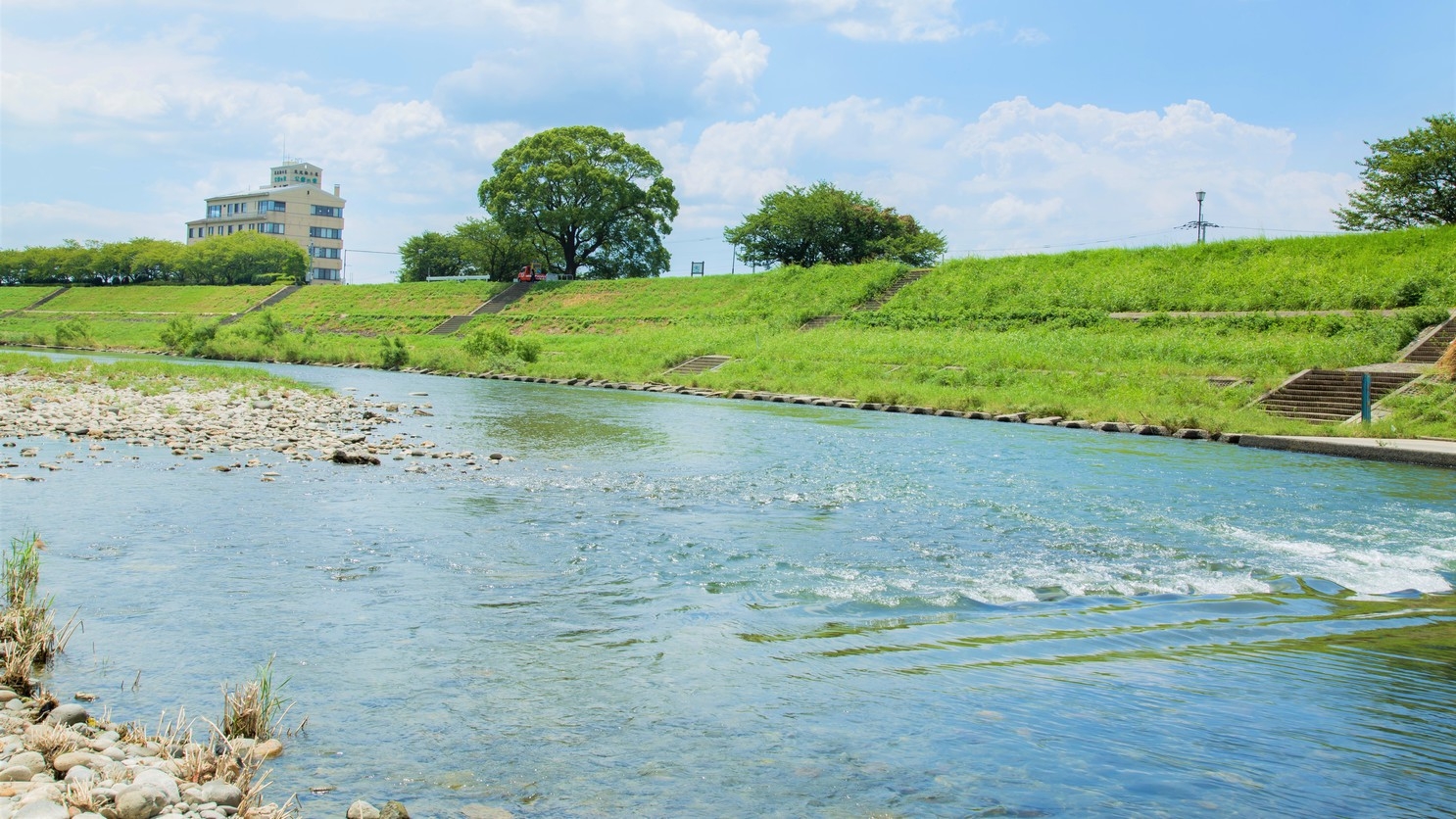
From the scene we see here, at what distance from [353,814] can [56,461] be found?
12.5 meters

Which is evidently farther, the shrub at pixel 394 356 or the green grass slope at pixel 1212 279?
the shrub at pixel 394 356

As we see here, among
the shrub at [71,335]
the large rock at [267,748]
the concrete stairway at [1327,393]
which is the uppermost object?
the shrub at [71,335]

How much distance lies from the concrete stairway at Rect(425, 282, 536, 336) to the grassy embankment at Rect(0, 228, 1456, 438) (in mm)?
1869

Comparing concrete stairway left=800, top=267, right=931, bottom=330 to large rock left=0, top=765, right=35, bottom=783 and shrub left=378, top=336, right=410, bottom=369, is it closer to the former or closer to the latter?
shrub left=378, top=336, right=410, bottom=369

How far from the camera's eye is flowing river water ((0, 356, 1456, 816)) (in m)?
5.11

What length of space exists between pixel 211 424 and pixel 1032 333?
2935 centimetres

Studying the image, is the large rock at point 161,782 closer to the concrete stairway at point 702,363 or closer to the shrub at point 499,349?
the concrete stairway at point 702,363

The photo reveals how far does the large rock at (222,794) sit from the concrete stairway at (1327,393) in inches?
938

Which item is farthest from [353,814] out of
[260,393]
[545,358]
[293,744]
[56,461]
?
[545,358]

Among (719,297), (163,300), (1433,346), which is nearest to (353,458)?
(1433,346)

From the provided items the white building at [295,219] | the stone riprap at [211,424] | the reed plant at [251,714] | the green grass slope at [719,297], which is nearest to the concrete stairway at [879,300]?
the green grass slope at [719,297]

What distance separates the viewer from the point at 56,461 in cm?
1421

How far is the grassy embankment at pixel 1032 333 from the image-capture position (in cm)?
2764

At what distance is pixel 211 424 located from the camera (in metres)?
19.0
